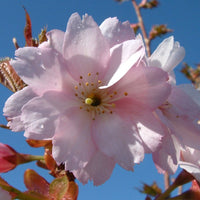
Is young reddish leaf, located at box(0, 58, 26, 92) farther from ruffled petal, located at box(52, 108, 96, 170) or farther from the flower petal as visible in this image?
the flower petal

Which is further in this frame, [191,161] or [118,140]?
[191,161]

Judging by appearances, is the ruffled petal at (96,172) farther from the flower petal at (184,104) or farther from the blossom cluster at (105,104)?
the flower petal at (184,104)

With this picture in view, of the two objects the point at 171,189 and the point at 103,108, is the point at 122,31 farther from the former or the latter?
the point at 171,189

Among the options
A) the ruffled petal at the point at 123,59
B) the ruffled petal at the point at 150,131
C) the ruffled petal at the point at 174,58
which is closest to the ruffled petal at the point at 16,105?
the ruffled petal at the point at 123,59

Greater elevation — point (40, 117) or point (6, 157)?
point (40, 117)

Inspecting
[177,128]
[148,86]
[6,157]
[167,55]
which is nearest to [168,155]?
[177,128]

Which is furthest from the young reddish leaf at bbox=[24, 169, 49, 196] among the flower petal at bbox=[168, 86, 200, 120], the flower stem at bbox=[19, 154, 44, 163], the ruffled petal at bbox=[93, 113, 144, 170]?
the flower petal at bbox=[168, 86, 200, 120]

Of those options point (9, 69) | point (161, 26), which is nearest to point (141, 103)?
point (9, 69)

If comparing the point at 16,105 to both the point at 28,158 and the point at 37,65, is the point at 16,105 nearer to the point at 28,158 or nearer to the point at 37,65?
the point at 37,65
